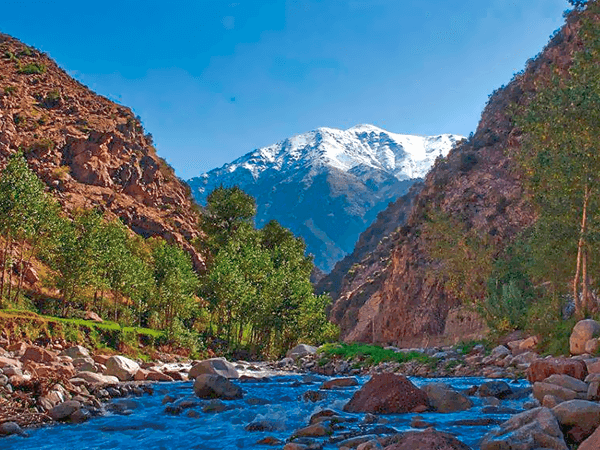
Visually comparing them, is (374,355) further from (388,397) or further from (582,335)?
(388,397)

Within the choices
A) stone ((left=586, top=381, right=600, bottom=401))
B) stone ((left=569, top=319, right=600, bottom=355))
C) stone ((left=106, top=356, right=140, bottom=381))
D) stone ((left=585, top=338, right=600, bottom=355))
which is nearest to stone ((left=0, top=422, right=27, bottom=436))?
stone ((left=106, top=356, right=140, bottom=381))

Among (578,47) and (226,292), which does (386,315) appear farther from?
(578,47)

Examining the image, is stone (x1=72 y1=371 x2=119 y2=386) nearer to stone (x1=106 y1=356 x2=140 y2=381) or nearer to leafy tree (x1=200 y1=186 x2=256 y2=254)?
stone (x1=106 y1=356 x2=140 y2=381)

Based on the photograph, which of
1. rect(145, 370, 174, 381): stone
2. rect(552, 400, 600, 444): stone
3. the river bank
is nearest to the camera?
rect(552, 400, 600, 444): stone

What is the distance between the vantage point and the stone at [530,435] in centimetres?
849

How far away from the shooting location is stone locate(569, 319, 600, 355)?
19.1 meters

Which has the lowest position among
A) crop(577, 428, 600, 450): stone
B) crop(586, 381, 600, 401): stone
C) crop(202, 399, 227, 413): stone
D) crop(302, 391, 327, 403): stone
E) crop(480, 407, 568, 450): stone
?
crop(302, 391, 327, 403): stone

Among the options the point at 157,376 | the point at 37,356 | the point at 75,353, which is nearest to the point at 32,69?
the point at 75,353

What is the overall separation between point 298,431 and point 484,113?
84.6m

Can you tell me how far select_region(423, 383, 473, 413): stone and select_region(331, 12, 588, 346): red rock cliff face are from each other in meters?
36.4

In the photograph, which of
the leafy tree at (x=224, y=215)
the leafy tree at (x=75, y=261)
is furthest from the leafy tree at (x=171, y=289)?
the leafy tree at (x=224, y=215)

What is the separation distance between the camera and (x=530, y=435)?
343 inches

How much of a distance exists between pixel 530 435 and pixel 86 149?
92.4 meters

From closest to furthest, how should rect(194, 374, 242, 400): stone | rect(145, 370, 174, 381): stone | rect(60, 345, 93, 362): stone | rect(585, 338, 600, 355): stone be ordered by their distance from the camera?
rect(585, 338, 600, 355): stone
rect(194, 374, 242, 400): stone
rect(145, 370, 174, 381): stone
rect(60, 345, 93, 362): stone
